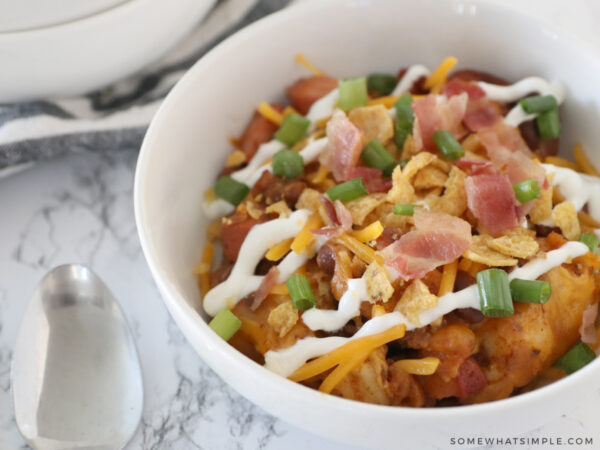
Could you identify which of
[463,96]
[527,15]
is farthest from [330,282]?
[527,15]

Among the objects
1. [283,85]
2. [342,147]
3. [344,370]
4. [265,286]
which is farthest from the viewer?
[283,85]

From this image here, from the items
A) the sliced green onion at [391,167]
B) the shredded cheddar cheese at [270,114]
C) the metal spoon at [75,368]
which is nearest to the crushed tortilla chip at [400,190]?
the sliced green onion at [391,167]

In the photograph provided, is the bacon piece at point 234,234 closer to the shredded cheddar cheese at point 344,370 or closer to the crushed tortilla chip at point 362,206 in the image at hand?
the crushed tortilla chip at point 362,206

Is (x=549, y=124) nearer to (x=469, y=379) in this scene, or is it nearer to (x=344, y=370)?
(x=469, y=379)

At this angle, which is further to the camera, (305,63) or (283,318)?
(305,63)

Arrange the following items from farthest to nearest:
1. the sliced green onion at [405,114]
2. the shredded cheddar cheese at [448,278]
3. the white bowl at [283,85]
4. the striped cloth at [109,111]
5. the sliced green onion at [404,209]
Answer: the striped cloth at [109,111], the sliced green onion at [405,114], the sliced green onion at [404,209], the shredded cheddar cheese at [448,278], the white bowl at [283,85]

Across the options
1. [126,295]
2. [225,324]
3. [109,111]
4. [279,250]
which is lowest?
[126,295]

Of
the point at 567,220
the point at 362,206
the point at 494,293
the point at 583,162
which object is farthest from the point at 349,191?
the point at 583,162
